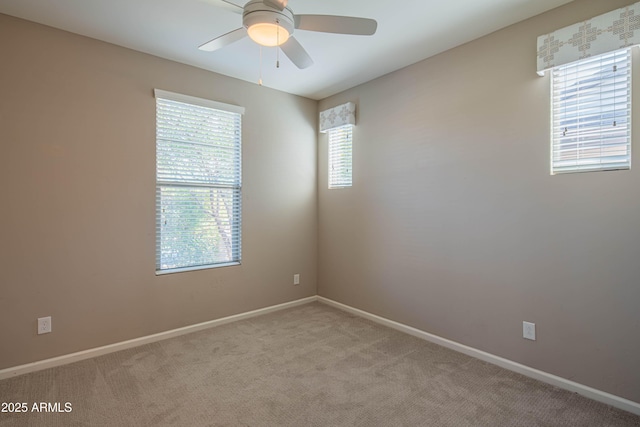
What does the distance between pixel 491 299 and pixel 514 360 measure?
0.47 metres

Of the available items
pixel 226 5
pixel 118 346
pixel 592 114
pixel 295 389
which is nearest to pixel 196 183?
pixel 118 346

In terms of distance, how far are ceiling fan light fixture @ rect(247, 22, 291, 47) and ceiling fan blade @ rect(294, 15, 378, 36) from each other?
11cm

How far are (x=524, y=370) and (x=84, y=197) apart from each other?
3734 millimetres

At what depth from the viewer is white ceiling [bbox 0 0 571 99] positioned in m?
2.28

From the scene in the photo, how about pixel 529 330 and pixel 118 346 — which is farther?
pixel 118 346

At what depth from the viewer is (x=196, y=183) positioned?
131 inches

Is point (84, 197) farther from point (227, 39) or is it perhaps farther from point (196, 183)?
point (227, 39)

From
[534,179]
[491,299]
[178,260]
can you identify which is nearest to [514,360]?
[491,299]

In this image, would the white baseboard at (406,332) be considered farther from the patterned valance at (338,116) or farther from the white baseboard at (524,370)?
the patterned valance at (338,116)

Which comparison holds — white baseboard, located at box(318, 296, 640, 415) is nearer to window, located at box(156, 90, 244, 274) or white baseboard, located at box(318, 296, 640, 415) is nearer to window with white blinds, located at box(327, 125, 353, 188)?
window with white blinds, located at box(327, 125, 353, 188)

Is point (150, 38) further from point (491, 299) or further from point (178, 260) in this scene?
point (491, 299)

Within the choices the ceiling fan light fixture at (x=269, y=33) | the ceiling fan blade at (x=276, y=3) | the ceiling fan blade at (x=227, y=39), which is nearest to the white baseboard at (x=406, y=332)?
the ceiling fan blade at (x=227, y=39)

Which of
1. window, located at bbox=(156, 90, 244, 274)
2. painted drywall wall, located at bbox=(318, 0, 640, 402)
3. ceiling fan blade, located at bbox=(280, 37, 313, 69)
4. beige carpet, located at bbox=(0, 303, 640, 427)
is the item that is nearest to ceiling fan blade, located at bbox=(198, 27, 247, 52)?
ceiling fan blade, located at bbox=(280, 37, 313, 69)

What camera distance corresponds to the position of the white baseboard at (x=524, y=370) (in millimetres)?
2068
